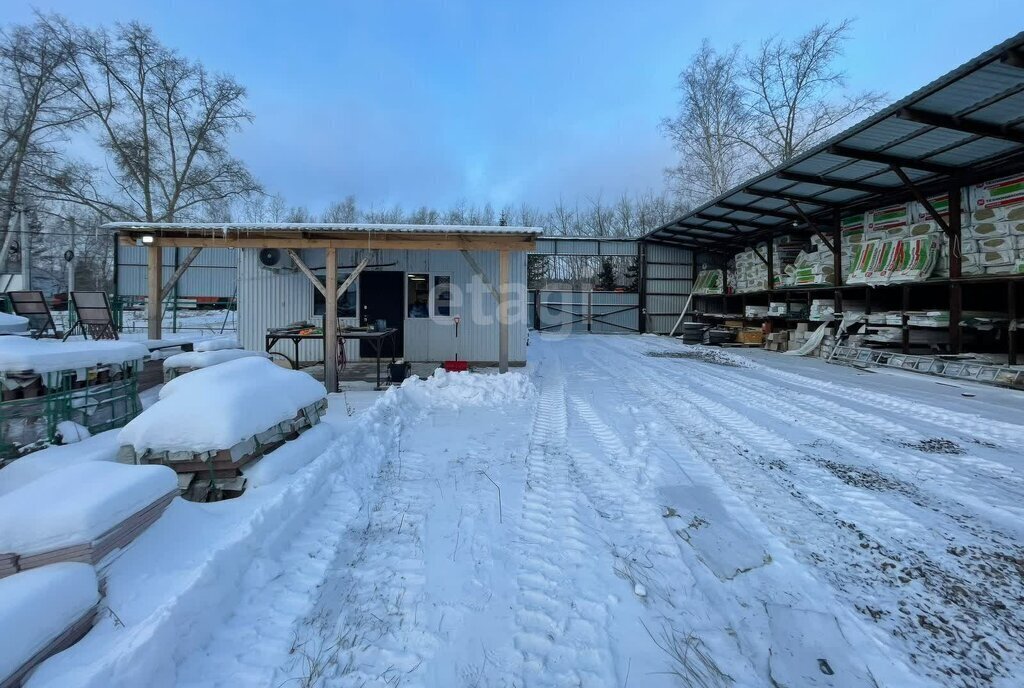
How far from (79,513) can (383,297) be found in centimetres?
888

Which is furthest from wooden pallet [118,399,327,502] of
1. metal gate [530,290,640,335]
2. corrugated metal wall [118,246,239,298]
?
metal gate [530,290,640,335]

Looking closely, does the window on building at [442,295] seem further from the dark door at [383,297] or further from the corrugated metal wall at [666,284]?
the corrugated metal wall at [666,284]

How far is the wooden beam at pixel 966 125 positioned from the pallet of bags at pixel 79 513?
10.6 m

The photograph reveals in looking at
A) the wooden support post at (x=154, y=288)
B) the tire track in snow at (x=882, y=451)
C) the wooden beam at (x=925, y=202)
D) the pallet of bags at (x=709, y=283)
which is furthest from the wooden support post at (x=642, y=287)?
the wooden support post at (x=154, y=288)

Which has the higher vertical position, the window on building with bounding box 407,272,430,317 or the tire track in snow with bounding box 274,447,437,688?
the window on building with bounding box 407,272,430,317

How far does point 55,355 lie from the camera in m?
4.14

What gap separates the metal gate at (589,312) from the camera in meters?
22.5

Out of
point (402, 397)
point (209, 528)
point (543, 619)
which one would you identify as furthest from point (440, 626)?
point (402, 397)

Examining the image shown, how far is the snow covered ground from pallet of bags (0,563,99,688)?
2.9 inches

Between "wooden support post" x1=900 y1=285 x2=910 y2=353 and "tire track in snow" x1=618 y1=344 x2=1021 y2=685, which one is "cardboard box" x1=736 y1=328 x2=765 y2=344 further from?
"tire track in snow" x1=618 y1=344 x2=1021 y2=685

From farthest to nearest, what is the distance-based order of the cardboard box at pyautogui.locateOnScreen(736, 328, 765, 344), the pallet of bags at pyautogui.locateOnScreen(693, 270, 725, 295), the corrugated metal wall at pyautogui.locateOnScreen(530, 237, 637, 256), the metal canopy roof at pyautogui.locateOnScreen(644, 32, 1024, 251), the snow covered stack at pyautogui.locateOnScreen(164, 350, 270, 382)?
1. the corrugated metal wall at pyautogui.locateOnScreen(530, 237, 637, 256)
2. the pallet of bags at pyautogui.locateOnScreen(693, 270, 725, 295)
3. the cardboard box at pyautogui.locateOnScreen(736, 328, 765, 344)
4. the metal canopy roof at pyautogui.locateOnScreen(644, 32, 1024, 251)
5. the snow covered stack at pyautogui.locateOnScreen(164, 350, 270, 382)

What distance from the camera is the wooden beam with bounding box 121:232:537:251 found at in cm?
776

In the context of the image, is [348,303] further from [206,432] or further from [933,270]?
[933,270]

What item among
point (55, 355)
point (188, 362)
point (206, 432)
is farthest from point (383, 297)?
point (206, 432)
